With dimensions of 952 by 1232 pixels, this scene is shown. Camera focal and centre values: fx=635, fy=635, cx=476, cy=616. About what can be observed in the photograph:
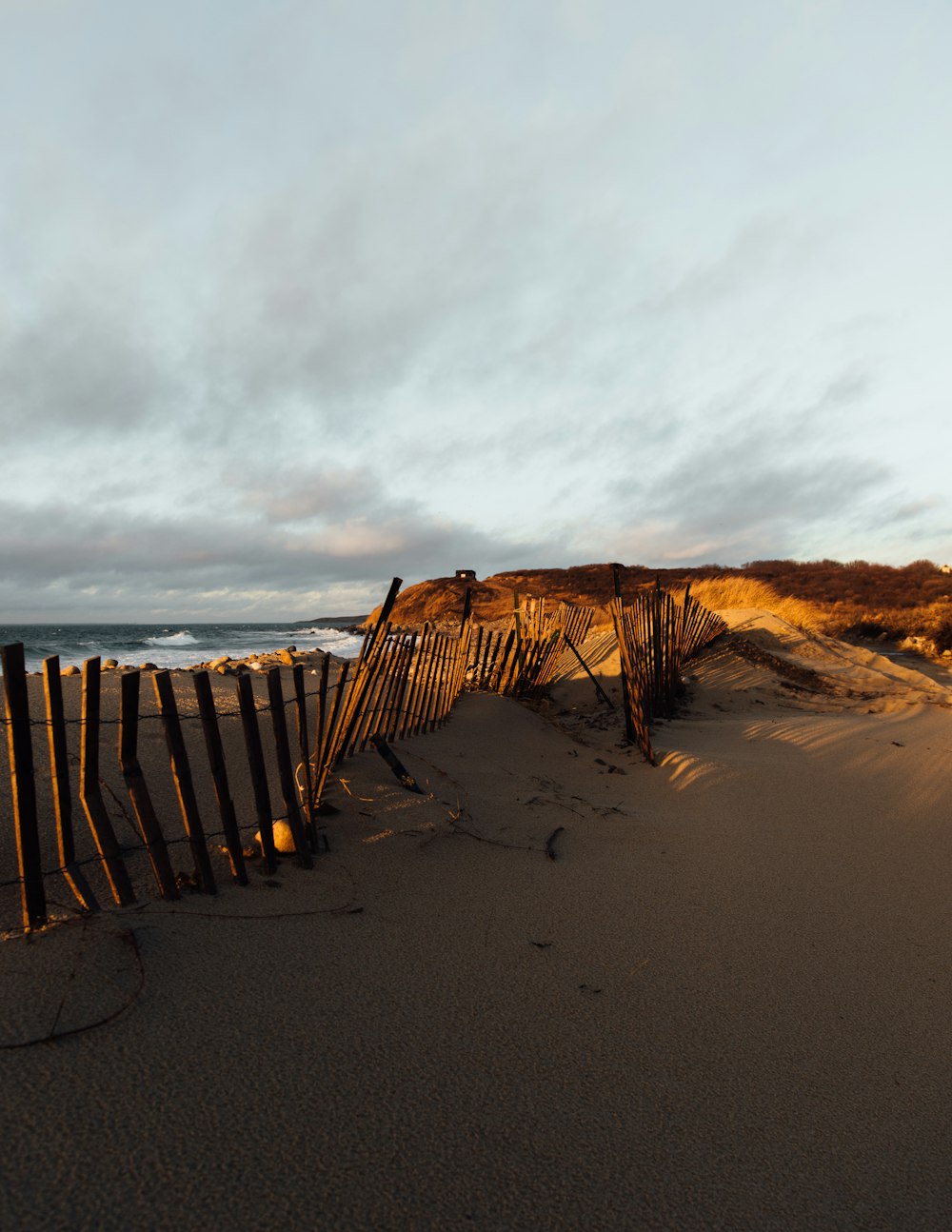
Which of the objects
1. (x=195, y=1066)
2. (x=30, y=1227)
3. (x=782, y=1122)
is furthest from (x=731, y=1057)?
(x=30, y=1227)

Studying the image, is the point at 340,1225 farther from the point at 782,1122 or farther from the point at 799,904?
the point at 799,904

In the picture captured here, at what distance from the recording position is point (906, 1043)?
219cm

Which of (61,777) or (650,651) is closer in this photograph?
(61,777)

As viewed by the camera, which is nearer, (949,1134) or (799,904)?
(949,1134)

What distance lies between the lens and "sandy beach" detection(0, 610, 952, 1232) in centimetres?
142

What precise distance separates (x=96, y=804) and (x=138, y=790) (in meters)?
0.14

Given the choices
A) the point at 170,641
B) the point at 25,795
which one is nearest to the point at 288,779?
the point at 25,795

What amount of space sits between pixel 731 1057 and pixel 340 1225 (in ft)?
4.26

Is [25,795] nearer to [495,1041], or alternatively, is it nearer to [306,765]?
[306,765]

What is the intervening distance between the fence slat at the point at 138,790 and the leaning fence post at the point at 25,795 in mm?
305

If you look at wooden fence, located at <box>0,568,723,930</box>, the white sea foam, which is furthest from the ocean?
wooden fence, located at <box>0,568,723,930</box>

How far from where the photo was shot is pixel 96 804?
7.95 ft

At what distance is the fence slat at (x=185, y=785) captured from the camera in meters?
2.51

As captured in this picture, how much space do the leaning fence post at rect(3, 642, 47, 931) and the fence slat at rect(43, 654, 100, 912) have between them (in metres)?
0.07
